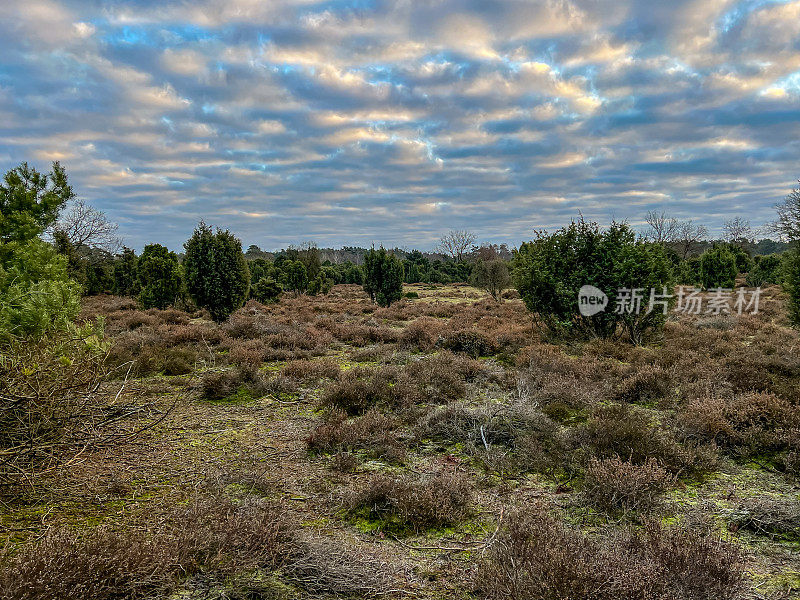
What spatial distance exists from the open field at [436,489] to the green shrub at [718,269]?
101ft

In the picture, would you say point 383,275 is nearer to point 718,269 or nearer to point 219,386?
point 219,386

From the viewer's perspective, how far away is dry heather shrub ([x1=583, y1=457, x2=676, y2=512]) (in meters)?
3.99

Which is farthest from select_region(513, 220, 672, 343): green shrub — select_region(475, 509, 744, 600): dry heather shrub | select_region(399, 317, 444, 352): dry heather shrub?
select_region(475, 509, 744, 600): dry heather shrub

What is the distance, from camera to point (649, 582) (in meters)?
2.56

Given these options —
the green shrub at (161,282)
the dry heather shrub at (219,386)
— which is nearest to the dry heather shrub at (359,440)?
the dry heather shrub at (219,386)

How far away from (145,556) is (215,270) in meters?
13.6

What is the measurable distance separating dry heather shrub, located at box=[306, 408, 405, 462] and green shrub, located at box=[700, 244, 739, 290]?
3781 centimetres

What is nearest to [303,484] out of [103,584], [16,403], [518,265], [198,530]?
[198,530]

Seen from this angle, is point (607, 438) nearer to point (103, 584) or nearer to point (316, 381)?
point (103, 584)

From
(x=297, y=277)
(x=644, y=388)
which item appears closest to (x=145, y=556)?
(x=644, y=388)

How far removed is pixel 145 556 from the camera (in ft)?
9.13

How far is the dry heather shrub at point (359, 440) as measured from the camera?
538cm

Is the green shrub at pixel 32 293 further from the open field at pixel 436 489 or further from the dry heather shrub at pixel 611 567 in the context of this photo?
the dry heather shrub at pixel 611 567

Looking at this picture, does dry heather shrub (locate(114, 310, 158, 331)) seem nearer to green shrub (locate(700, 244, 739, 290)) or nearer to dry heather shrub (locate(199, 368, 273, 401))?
dry heather shrub (locate(199, 368, 273, 401))
